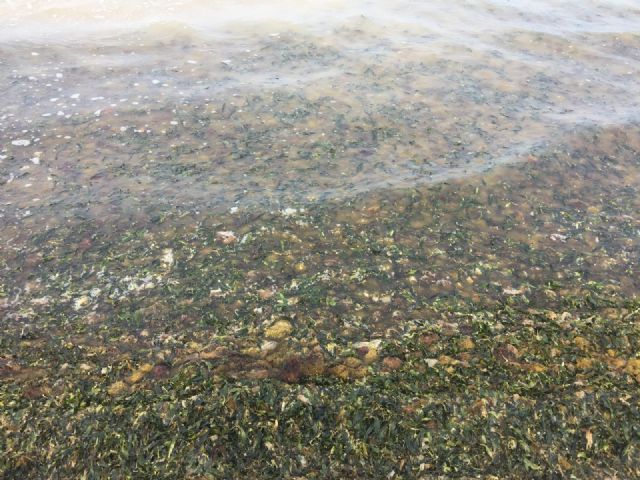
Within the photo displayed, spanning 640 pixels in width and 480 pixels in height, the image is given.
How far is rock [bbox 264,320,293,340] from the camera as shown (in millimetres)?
3664

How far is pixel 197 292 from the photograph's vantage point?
401 cm

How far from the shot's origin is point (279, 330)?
12.2 feet

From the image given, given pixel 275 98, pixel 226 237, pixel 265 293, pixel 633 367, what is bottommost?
pixel 633 367

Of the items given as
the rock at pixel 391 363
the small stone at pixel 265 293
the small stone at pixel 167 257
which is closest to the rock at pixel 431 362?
the rock at pixel 391 363

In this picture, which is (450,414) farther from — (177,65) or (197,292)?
Result: (177,65)

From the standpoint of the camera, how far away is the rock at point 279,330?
366cm

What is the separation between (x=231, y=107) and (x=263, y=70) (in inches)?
60.2

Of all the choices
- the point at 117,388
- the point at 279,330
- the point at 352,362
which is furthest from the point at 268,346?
the point at 117,388

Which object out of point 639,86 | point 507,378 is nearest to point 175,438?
point 507,378

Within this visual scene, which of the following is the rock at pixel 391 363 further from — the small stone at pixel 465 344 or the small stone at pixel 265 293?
the small stone at pixel 265 293

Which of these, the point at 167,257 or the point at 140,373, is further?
the point at 167,257

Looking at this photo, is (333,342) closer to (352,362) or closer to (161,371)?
(352,362)

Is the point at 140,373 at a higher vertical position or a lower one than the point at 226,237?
lower

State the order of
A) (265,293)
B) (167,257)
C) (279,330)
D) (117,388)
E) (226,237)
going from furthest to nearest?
(226,237) → (167,257) → (265,293) → (279,330) → (117,388)
